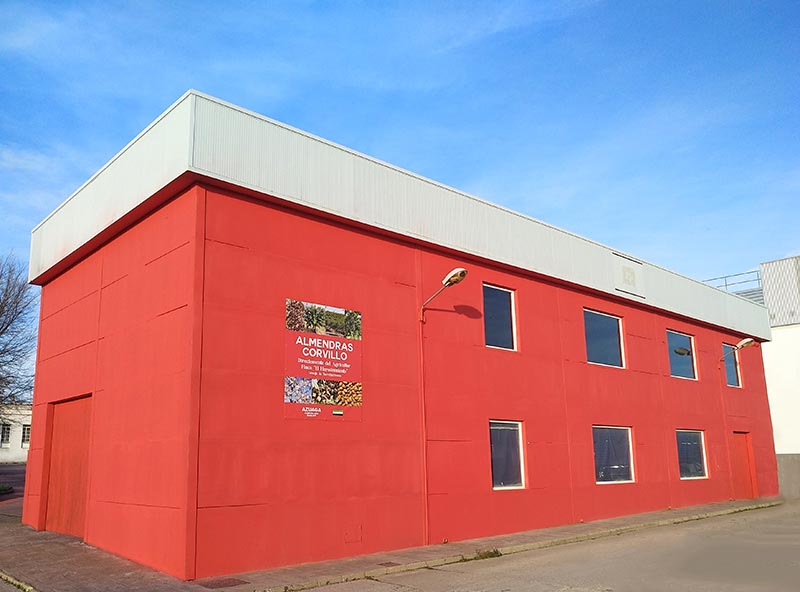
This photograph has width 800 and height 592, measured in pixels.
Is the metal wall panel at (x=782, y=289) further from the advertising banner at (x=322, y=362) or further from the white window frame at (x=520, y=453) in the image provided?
the advertising banner at (x=322, y=362)

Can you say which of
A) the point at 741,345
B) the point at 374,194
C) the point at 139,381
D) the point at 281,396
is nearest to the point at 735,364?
the point at 741,345

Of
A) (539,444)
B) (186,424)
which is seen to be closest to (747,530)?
(539,444)

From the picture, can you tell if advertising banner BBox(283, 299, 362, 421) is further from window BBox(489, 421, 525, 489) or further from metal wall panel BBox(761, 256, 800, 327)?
metal wall panel BBox(761, 256, 800, 327)

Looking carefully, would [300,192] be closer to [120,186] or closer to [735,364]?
[120,186]

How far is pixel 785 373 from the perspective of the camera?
3127 cm

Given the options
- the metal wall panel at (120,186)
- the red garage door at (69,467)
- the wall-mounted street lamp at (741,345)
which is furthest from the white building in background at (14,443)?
the wall-mounted street lamp at (741,345)

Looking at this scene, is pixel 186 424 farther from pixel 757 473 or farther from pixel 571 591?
pixel 757 473

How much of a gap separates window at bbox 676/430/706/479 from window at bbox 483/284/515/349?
337 inches

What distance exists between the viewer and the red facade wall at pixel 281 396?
11.3 m

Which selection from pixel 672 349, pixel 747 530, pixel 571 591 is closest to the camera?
pixel 571 591

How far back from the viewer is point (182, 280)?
38.4 feet

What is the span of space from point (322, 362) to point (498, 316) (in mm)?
5503

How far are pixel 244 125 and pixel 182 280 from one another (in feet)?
9.11

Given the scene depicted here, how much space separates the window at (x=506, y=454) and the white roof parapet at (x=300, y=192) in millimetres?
3775
